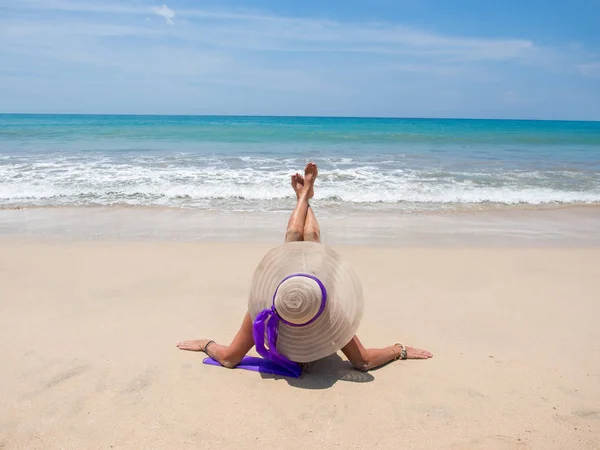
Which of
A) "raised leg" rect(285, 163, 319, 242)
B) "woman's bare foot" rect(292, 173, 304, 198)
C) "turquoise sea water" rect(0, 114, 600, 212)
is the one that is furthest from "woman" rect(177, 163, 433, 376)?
"turquoise sea water" rect(0, 114, 600, 212)

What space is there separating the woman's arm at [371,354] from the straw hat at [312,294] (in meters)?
0.24

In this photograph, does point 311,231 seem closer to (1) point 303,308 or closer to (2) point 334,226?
(1) point 303,308

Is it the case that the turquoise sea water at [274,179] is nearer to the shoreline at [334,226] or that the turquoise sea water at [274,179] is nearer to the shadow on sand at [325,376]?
the shoreline at [334,226]

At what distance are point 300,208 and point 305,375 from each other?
1.22 m

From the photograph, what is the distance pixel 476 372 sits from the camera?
306cm

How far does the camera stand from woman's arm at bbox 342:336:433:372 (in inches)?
118

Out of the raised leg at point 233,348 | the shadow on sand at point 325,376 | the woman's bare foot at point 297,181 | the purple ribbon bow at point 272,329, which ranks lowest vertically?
the shadow on sand at point 325,376

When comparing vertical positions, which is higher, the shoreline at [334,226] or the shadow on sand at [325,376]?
the shoreline at [334,226]

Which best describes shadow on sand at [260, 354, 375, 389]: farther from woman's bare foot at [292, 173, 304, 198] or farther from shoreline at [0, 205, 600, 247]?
shoreline at [0, 205, 600, 247]

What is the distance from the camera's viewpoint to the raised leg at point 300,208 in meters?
3.29

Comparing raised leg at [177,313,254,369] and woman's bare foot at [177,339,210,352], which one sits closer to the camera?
raised leg at [177,313,254,369]

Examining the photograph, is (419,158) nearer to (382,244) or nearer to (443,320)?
(382,244)

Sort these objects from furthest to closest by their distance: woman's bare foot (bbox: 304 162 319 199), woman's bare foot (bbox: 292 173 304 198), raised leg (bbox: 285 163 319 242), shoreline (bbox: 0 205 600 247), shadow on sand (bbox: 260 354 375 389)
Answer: shoreline (bbox: 0 205 600 247)
woman's bare foot (bbox: 292 173 304 198)
woman's bare foot (bbox: 304 162 319 199)
raised leg (bbox: 285 163 319 242)
shadow on sand (bbox: 260 354 375 389)

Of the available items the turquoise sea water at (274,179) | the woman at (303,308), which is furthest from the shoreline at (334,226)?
the woman at (303,308)
